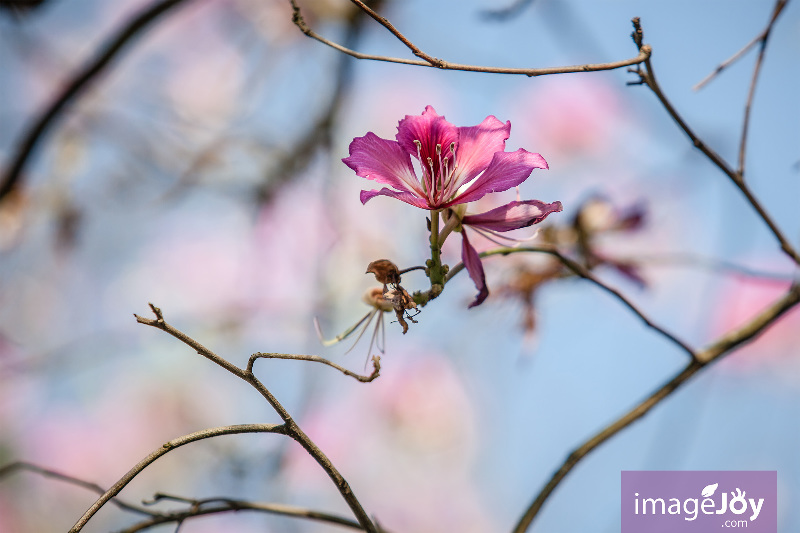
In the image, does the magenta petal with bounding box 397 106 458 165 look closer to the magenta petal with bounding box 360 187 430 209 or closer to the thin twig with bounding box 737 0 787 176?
the magenta petal with bounding box 360 187 430 209

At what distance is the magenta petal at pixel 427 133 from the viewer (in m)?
0.51

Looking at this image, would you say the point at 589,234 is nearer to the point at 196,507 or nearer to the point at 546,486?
the point at 546,486

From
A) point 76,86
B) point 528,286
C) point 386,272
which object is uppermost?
point 76,86

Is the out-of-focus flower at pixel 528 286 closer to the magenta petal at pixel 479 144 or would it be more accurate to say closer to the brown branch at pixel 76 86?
the magenta petal at pixel 479 144

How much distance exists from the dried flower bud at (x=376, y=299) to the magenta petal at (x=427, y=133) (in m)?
0.12

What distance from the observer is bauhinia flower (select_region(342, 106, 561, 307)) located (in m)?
0.49

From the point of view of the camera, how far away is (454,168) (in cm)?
53

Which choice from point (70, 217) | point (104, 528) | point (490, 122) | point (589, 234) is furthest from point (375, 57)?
point (104, 528)

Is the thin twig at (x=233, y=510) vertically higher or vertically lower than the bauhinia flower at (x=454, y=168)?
lower

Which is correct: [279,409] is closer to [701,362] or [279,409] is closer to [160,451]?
[160,451]

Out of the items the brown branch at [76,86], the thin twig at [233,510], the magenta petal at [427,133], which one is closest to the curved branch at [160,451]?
the thin twig at [233,510]

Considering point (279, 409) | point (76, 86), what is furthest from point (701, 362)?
point (76, 86)

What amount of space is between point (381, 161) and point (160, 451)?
10.1 inches

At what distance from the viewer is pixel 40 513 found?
235 cm
